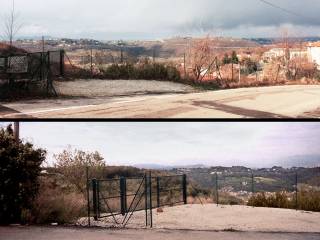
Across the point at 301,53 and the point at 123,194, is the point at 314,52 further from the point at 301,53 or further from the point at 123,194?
the point at 123,194

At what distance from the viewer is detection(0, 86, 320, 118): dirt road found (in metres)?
8.35

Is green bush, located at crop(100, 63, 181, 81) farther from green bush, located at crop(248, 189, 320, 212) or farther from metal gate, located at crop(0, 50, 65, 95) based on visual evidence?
green bush, located at crop(248, 189, 320, 212)

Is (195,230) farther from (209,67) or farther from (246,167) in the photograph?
(209,67)

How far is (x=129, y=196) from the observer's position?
1788cm

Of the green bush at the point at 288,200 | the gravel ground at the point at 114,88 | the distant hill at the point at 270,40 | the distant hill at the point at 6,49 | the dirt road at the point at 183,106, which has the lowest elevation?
the green bush at the point at 288,200

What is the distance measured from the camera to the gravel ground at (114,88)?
8.57m

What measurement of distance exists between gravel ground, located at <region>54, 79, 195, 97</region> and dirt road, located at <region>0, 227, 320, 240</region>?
3.76 m

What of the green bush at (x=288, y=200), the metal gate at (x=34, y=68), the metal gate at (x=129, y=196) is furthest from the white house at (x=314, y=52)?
the green bush at (x=288, y=200)

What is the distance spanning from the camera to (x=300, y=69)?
8.70m

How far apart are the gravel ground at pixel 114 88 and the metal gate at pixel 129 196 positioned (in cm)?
457

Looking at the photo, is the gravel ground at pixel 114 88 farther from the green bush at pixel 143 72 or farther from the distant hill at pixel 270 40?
the distant hill at pixel 270 40

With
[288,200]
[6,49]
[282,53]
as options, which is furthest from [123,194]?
[282,53]

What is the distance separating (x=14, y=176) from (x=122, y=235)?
10.5ft

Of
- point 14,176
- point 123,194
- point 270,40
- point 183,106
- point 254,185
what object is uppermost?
point 270,40
